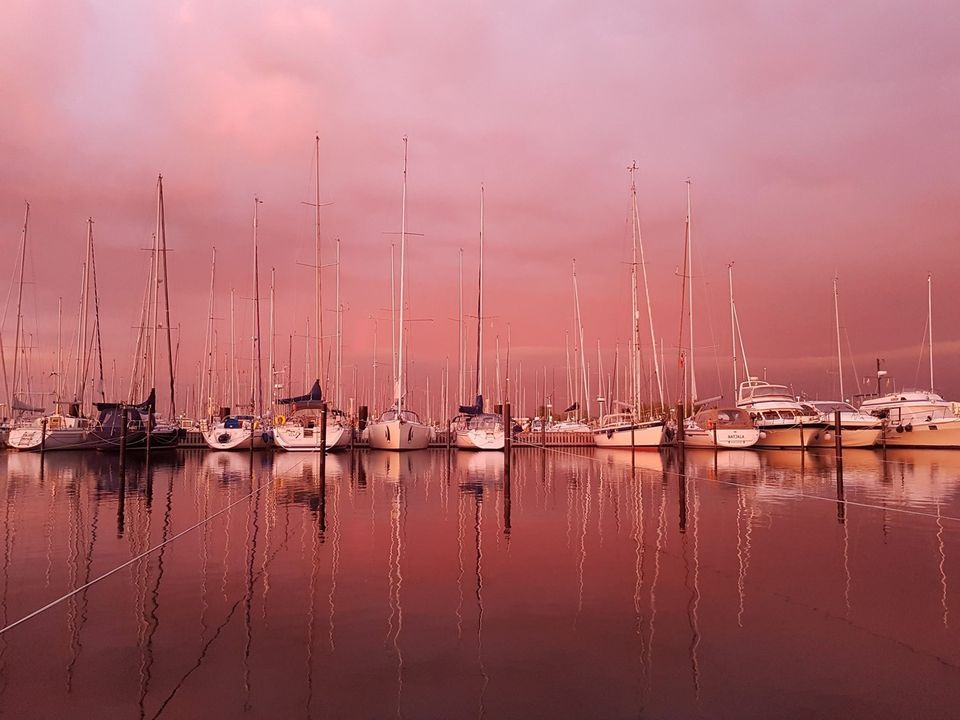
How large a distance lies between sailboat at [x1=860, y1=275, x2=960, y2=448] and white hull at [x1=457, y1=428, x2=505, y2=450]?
30.5 m

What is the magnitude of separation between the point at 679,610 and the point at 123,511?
16.5m

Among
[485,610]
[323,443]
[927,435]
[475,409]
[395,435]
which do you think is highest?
[475,409]

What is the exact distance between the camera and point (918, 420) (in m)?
56.7

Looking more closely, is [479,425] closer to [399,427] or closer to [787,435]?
[399,427]

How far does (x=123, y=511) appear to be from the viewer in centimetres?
1958

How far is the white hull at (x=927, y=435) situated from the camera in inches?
2122

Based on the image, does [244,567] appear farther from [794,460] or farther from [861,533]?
[794,460]

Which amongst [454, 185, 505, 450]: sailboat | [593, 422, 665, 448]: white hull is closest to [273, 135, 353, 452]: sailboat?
[454, 185, 505, 450]: sailboat

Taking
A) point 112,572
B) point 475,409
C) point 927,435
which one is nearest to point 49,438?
point 475,409

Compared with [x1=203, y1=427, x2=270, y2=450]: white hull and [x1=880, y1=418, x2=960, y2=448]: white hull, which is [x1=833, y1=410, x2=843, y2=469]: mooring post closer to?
[x1=880, y1=418, x2=960, y2=448]: white hull

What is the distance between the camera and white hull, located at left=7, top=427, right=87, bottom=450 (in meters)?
51.7

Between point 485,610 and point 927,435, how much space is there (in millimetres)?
58828

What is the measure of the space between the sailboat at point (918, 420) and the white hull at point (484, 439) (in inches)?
1202

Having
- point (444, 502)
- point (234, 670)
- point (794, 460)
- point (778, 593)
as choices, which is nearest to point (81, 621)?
point (234, 670)
